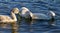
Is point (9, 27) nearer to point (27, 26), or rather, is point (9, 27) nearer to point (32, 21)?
point (27, 26)

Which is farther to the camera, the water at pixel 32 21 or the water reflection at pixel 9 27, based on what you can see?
the water at pixel 32 21

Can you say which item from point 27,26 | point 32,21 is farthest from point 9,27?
point 32,21

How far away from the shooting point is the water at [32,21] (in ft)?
54.0

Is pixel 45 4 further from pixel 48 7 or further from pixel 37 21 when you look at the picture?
pixel 37 21

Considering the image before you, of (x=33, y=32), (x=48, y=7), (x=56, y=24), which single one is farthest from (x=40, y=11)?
(x=33, y=32)

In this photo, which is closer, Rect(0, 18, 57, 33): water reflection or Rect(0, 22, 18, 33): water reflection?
Rect(0, 22, 18, 33): water reflection

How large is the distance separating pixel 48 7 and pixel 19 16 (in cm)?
365

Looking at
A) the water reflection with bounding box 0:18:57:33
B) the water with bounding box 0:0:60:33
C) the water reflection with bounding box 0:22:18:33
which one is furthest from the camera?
the water with bounding box 0:0:60:33

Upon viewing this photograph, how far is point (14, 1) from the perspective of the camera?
2600cm

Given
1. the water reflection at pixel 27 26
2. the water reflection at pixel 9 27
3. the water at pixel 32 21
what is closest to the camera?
the water reflection at pixel 9 27

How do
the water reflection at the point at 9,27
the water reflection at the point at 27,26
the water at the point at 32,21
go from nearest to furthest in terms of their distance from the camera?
the water reflection at the point at 9,27, the water reflection at the point at 27,26, the water at the point at 32,21

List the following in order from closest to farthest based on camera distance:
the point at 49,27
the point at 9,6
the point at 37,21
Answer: the point at 49,27
the point at 37,21
the point at 9,6

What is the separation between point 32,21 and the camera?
62.1ft

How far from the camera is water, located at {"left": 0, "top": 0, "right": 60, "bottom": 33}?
648 inches
